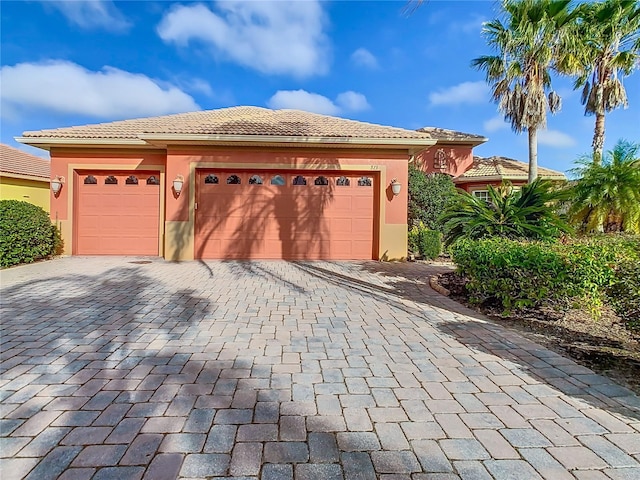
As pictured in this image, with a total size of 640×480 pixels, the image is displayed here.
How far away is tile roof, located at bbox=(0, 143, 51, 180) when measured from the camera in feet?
45.3

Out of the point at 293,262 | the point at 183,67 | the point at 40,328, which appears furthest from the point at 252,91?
the point at 40,328

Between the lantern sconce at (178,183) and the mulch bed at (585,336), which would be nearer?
the mulch bed at (585,336)

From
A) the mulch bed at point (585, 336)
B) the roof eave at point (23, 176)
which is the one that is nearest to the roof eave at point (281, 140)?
the mulch bed at point (585, 336)

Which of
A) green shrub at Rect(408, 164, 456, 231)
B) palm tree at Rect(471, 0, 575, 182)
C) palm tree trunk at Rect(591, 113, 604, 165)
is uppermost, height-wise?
palm tree at Rect(471, 0, 575, 182)

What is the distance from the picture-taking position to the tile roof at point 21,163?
1381 cm

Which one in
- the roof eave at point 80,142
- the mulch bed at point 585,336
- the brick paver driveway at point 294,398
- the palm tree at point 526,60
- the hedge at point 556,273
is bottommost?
the brick paver driveway at point 294,398

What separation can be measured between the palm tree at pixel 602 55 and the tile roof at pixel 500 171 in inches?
106

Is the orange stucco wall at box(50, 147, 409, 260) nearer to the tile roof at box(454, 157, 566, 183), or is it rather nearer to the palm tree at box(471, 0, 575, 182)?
the palm tree at box(471, 0, 575, 182)

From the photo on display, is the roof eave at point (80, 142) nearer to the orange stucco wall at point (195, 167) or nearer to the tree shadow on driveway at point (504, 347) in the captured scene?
the orange stucco wall at point (195, 167)

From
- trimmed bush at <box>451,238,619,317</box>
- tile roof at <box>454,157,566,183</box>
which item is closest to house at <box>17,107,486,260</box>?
trimmed bush at <box>451,238,619,317</box>

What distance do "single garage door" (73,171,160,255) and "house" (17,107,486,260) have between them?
3cm

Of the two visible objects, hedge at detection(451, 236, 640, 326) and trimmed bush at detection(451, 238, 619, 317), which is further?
trimmed bush at detection(451, 238, 619, 317)

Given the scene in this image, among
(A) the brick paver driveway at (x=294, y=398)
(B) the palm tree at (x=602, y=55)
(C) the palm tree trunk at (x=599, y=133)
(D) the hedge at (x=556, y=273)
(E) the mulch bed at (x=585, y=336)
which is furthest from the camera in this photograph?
(C) the palm tree trunk at (x=599, y=133)

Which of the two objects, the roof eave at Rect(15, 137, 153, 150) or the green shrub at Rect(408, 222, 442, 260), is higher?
the roof eave at Rect(15, 137, 153, 150)
